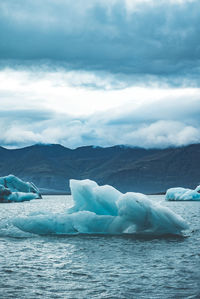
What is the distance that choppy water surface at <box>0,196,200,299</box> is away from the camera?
11008mm

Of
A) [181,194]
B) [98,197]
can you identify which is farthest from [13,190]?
[98,197]

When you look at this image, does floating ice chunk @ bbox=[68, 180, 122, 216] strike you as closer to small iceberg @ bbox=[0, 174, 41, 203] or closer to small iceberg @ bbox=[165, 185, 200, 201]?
small iceberg @ bbox=[0, 174, 41, 203]

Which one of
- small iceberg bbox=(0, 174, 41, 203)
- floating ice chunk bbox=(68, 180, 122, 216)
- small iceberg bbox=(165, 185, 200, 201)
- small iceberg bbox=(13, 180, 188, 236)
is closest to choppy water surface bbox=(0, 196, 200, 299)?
small iceberg bbox=(13, 180, 188, 236)

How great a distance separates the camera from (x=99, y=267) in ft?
45.8

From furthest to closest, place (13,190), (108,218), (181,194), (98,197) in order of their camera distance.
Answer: (181,194) < (13,190) < (98,197) < (108,218)

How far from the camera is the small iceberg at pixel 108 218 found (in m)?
20.2

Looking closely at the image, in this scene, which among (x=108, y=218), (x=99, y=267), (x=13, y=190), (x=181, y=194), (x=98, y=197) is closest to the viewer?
(x=99, y=267)

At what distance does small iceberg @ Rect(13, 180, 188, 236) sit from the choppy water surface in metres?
0.71

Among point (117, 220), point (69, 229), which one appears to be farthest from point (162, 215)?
point (69, 229)

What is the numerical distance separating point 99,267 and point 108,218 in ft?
24.2

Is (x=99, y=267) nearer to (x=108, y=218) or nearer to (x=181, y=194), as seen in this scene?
(x=108, y=218)

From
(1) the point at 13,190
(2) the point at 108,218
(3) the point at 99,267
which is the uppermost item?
(1) the point at 13,190

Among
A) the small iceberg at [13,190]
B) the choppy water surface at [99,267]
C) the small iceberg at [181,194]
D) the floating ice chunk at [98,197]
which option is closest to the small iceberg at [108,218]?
the floating ice chunk at [98,197]

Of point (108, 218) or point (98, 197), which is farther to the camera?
point (98, 197)
